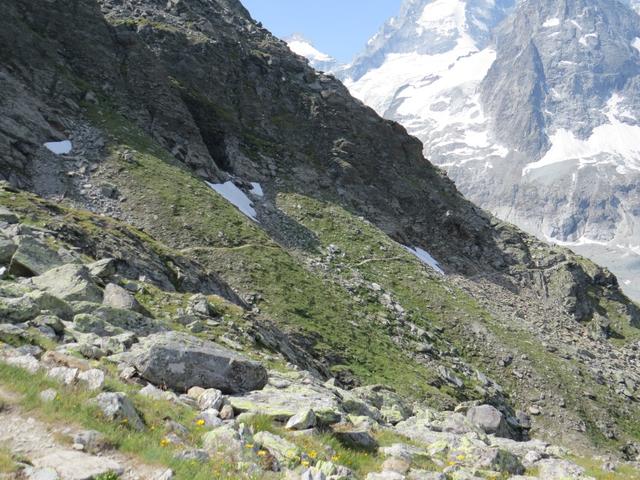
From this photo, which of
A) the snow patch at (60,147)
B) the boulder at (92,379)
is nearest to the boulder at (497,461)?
the boulder at (92,379)

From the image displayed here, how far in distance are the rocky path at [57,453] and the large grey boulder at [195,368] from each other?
17.0 ft

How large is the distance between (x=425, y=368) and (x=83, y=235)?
27.6m

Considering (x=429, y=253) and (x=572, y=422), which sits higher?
(x=429, y=253)

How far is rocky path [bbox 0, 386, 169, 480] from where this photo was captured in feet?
26.2

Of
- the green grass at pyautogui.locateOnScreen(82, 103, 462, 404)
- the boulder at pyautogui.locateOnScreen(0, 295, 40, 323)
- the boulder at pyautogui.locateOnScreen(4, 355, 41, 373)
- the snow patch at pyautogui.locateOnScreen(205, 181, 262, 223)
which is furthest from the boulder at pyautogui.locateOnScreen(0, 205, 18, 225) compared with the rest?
the snow patch at pyautogui.locateOnScreen(205, 181, 262, 223)

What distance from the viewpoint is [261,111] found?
84.8m

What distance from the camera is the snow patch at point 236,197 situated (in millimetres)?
61719

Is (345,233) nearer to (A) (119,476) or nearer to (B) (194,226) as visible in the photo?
(B) (194,226)

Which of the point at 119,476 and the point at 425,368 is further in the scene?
the point at 425,368

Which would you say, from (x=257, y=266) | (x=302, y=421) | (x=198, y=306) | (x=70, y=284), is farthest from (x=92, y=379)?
(x=257, y=266)

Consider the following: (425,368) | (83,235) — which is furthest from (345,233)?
(83,235)

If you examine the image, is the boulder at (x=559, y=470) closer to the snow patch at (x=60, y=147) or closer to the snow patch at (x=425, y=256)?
the snow patch at (x=60, y=147)

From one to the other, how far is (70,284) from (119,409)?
12.9 metres

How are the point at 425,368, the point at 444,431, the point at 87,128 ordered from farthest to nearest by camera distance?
the point at 87,128 → the point at 425,368 → the point at 444,431
